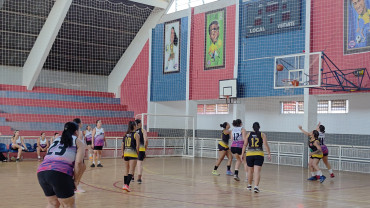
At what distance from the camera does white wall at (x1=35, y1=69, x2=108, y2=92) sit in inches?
1158

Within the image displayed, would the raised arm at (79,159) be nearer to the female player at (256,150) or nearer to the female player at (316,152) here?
the female player at (256,150)

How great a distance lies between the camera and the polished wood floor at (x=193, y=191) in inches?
379

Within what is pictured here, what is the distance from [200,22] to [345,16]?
8.77m

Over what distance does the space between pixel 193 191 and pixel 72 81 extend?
68.0 ft

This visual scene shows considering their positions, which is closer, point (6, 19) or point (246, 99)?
point (246, 99)

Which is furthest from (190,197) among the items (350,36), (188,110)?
(188,110)

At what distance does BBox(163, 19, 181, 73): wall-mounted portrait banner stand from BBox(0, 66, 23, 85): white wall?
9.07m

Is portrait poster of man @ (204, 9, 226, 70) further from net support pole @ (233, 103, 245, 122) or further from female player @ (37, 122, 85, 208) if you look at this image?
female player @ (37, 122, 85, 208)

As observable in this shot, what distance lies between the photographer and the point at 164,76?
27.4 metres

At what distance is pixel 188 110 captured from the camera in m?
25.6

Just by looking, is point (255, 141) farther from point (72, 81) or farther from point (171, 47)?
point (72, 81)

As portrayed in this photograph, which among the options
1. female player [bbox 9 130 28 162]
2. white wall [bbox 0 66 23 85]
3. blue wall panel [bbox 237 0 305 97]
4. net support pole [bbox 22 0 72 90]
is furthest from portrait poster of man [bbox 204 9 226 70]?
white wall [bbox 0 66 23 85]

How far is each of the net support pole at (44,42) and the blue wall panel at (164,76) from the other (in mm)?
5930

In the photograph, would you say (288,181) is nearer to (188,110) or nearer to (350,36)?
(350,36)
